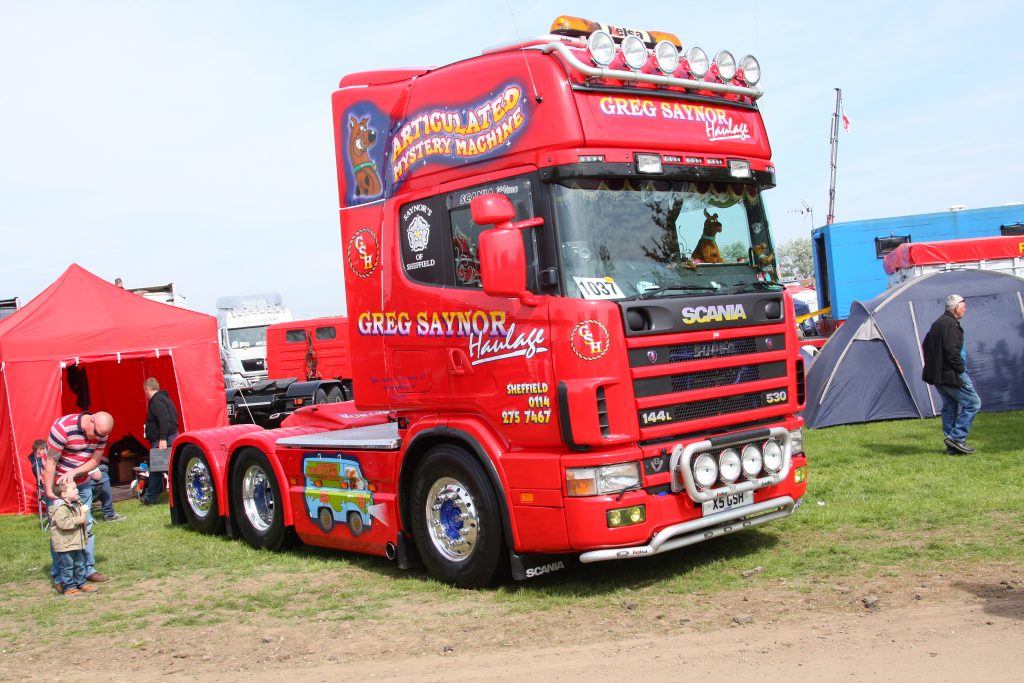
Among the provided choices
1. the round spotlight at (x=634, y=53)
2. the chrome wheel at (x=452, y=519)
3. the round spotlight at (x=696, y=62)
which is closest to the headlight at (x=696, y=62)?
the round spotlight at (x=696, y=62)

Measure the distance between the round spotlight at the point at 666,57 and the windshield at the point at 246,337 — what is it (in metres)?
23.9

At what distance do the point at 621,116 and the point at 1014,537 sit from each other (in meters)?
4.16

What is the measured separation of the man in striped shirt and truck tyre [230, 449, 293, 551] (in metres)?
1.38

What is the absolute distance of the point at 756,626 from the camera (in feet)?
17.5

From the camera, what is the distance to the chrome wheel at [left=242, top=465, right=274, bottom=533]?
8875mm

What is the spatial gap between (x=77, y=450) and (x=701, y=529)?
16.9 feet

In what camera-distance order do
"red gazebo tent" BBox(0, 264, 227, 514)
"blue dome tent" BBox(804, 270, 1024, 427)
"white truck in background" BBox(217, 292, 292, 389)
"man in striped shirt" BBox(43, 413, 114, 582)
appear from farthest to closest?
"white truck in background" BBox(217, 292, 292, 389) < "blue dome tent" BBox(804, 270, 1024, 427) < "red gazebo tent" BBox(0, 264, 227, 514) < "man in striped shirt" BBox(43, 413, 114, 582)

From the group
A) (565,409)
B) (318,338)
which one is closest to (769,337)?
(565,409)

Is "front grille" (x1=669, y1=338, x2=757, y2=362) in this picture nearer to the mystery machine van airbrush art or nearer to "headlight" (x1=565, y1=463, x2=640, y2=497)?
"headlight" (x1=565, y1=463, x2=640, y2=497)

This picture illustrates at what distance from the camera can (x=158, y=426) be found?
40.5 feet

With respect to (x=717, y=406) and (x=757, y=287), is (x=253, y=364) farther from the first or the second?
(x=717, y=406)

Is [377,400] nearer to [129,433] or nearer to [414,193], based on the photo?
[414,193]

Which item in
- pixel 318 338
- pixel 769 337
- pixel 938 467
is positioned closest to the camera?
pixel 769 337

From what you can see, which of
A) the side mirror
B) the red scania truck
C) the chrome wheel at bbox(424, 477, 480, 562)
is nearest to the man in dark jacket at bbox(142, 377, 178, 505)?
the red scania truck
